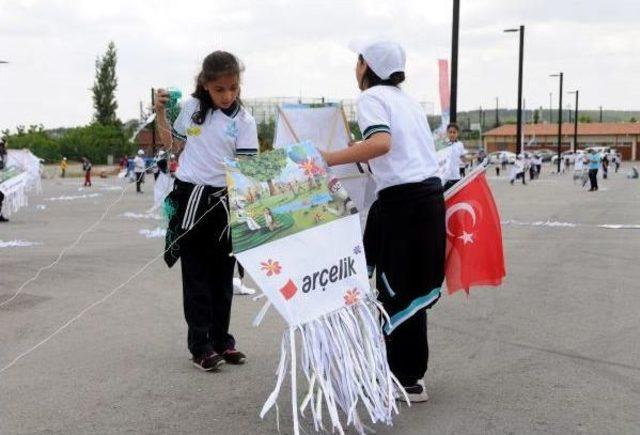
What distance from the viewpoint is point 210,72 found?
4.68m

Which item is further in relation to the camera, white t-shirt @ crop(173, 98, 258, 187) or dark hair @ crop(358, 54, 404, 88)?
white t-shirt @ crop(173, 98, 258, 187)

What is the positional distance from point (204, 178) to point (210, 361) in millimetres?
1100

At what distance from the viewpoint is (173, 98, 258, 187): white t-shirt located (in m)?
4.73

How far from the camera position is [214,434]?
12.6 ft

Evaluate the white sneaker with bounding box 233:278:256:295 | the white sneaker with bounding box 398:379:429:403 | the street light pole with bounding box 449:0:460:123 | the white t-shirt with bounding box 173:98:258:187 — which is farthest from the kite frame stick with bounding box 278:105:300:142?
the street light pole with bounding box 449:0:460:123

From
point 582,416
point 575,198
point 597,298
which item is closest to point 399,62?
point 582,416

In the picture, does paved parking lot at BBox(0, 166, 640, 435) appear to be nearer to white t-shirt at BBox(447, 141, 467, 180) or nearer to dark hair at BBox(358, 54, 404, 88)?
dark hair at BBox(358, 54, 404, 88)

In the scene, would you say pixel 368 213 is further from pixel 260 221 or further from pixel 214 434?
pixel 214 434

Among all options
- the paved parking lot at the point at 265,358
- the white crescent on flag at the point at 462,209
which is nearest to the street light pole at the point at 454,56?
the paved parking lot at the point at 265,358

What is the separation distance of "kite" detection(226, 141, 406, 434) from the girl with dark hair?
3.47ft

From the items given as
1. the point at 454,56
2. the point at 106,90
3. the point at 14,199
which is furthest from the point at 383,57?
the point at 106,90

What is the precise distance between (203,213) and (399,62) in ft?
4.80

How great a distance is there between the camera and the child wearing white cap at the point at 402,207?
4.03m

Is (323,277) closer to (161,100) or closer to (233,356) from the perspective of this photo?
(233,356)
